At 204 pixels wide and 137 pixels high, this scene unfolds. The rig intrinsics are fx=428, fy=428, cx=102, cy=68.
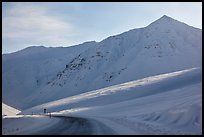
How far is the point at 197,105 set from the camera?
31.7m

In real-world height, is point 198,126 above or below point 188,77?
below

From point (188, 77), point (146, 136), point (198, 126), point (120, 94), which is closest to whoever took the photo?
point (146, 136)

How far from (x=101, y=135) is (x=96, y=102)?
7060cm

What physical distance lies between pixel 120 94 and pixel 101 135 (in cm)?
7408

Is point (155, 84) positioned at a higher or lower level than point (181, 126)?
higher

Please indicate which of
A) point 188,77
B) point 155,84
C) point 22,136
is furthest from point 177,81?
point 22,136

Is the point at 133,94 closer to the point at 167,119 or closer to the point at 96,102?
the point at 96,102

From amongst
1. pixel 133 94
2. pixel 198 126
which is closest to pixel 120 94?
pixel 133 94

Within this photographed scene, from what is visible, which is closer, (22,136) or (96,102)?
(22,136)

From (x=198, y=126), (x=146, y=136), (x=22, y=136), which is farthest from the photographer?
(x=198, y=126)

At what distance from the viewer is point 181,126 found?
95.0ft

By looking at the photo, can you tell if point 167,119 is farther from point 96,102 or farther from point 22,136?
point 96,102

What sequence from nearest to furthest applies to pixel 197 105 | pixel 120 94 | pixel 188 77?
pixel 197 105, pixel 188 77, pixel 120 94

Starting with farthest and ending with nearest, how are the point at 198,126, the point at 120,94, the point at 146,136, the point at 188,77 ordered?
the point at 120,94 → the point at 188,77 → the point at 198,126 → the point at 146,136
